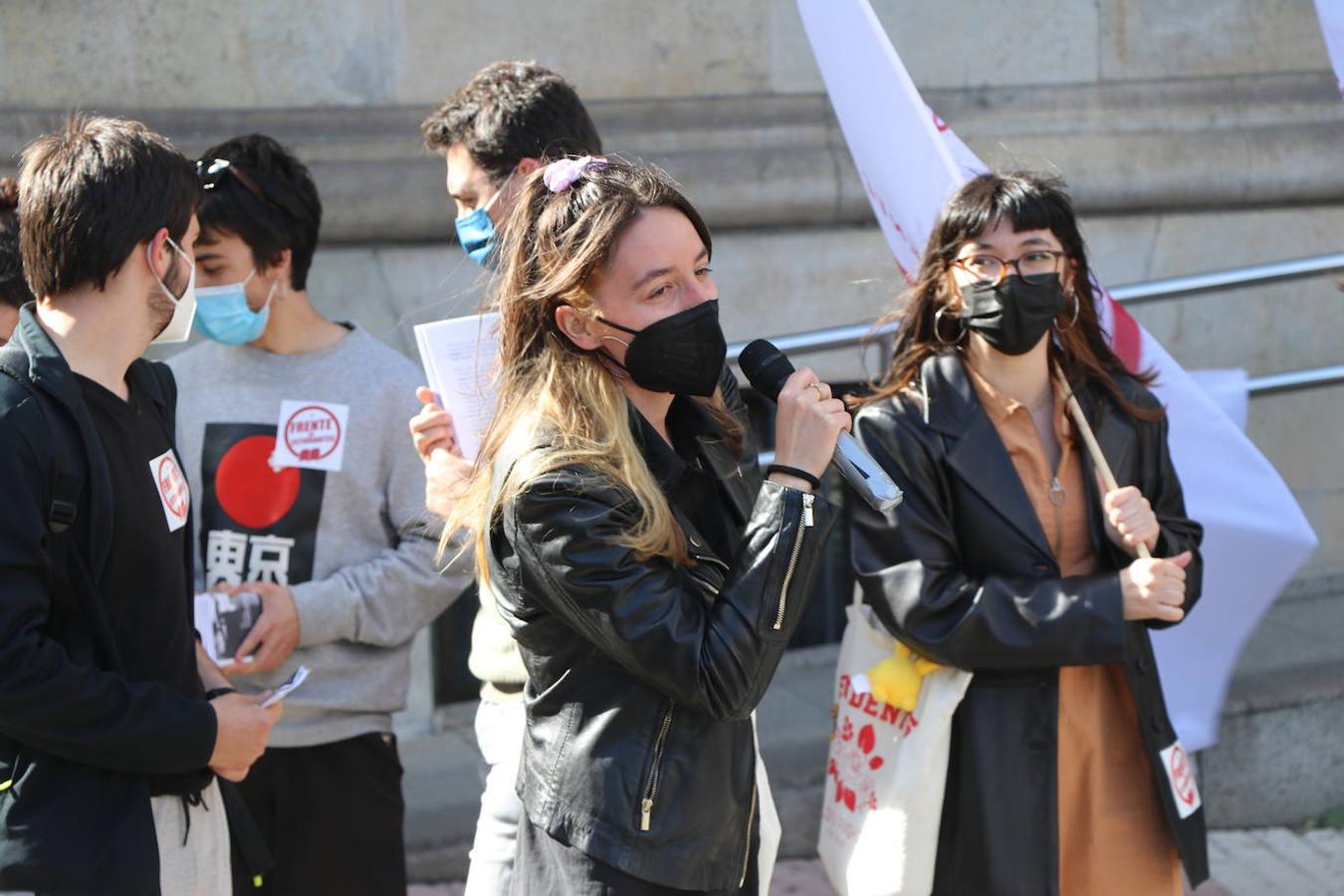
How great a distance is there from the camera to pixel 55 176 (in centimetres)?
249

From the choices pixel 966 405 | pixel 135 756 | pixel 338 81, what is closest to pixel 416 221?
pixel 338 81

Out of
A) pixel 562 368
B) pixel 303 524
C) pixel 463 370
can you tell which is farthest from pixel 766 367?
pixel 303 524

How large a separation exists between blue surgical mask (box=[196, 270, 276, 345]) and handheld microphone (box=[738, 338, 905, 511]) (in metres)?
1.40

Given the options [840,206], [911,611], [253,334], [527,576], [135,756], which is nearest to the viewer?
[527,576]

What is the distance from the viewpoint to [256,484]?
3443mm

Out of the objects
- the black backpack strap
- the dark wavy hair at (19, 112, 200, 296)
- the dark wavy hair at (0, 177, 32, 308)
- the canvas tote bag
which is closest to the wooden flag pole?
the canvas tote bag

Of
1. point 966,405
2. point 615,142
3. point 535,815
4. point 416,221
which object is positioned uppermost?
point 615,142

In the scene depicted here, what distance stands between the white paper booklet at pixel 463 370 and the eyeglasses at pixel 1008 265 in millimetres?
1032

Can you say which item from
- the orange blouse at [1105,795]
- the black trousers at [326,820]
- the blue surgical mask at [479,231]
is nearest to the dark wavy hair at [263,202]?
the blue surgical mask at [479,231]

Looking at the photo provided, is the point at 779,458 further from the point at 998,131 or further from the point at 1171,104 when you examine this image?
the point at 1171,104

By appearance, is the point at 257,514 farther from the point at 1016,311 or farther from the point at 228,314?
the point at 1016,311

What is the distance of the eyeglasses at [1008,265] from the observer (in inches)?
129

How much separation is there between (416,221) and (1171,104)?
2.81 m

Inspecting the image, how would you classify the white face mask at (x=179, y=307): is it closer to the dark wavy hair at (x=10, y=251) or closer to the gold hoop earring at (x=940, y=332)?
the dark wavy hair at (x=10, y=251)
